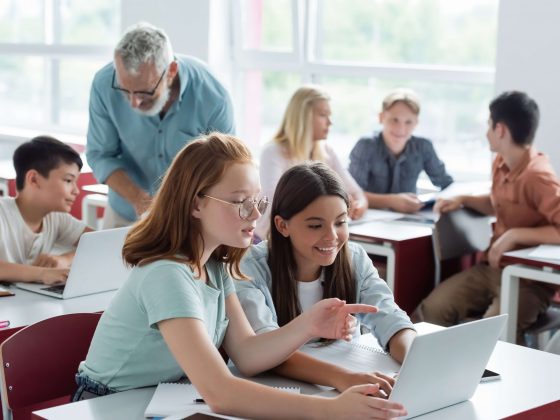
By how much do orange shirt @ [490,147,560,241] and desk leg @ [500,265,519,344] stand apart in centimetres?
35

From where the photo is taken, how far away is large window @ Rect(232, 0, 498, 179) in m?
5.31

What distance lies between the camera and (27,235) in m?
3.22

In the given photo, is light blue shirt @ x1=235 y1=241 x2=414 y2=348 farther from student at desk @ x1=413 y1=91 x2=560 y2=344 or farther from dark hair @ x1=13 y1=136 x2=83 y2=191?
student at desk @ x1=413 y1=91 x2=560 y2=344

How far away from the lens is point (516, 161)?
155 inches

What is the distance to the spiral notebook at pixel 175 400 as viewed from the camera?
1.79 meters

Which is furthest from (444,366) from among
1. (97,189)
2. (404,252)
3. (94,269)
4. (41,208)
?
(97,189)

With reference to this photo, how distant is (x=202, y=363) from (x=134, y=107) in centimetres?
168

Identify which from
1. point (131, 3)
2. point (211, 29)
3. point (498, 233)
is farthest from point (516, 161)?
point (131, 3)

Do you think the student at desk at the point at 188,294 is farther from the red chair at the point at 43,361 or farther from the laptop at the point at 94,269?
the laptop at the point at 94,269

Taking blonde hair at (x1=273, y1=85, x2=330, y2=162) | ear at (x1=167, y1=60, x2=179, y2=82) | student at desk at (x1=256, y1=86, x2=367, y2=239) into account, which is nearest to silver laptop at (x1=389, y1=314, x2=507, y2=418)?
ear at (x1=167, y1=60, x2=179, y2=82)

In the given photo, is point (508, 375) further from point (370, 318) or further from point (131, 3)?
point (131, 3)

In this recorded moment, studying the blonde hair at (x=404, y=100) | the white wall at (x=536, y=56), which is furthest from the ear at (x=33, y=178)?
the white wall at (x=536, y=56)

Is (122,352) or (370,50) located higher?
(370,50)

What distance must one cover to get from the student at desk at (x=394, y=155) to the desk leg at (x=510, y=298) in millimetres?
1185
